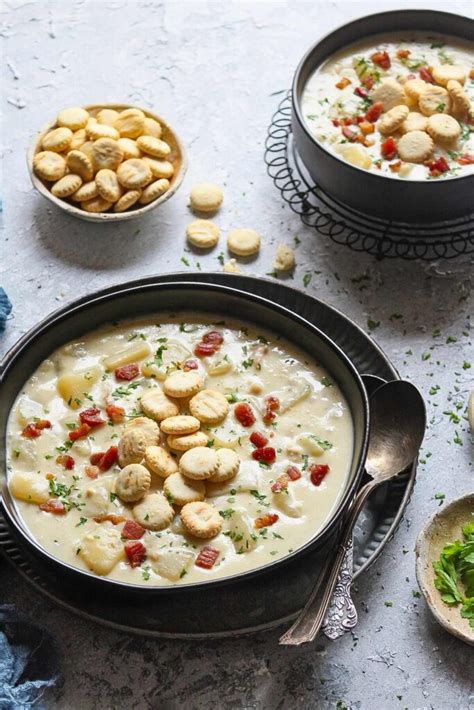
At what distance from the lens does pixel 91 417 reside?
3377 millimetres

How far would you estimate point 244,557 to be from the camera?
3.09 m

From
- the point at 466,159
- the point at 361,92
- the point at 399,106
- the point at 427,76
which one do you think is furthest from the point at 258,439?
the point at 427,76

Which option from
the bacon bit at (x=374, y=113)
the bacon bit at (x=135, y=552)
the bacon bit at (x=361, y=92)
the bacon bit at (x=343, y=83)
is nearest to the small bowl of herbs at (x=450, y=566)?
the bacon bit at (x=135, y=552)

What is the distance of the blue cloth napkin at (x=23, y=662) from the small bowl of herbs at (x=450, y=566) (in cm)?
127

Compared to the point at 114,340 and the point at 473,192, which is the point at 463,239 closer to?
the point at 473,192

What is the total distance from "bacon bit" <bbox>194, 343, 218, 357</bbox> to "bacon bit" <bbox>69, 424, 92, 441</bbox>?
0.50m

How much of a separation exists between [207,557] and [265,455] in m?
0.41

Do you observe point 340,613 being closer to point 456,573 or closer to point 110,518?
point 456,573

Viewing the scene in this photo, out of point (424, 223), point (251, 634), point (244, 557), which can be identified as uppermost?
point (424, 223)

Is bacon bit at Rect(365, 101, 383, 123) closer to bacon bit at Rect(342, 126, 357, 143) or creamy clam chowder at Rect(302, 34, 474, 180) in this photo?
creamy clam chowder at Rect(302, 34, 474, 180)

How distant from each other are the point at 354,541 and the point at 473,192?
60.2 inches

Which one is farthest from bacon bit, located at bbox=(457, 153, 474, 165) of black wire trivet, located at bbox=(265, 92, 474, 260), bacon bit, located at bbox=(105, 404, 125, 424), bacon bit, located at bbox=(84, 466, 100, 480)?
bacon bit, located at bbox=(84, 466, 100, 480)

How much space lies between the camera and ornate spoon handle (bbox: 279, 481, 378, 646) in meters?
2.93

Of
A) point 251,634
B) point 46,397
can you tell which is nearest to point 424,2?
point 46,397
